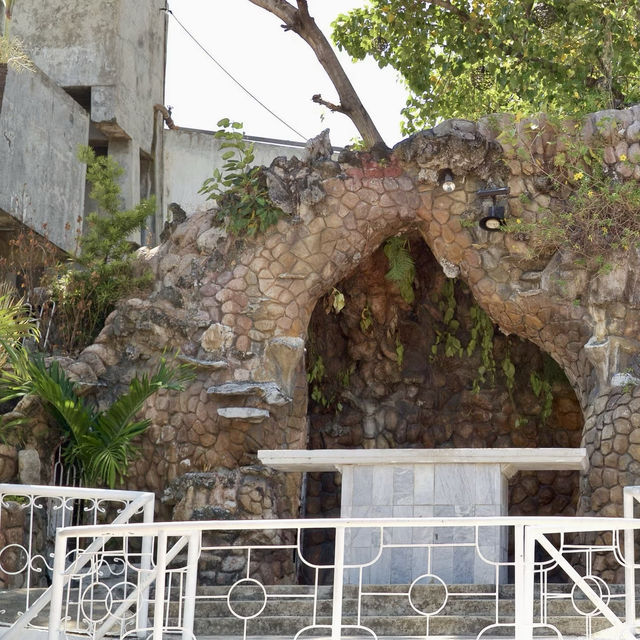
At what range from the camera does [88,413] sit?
1225 centimetres

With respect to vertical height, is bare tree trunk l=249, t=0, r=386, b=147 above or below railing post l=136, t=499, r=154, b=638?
above

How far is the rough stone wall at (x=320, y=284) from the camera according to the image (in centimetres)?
1261

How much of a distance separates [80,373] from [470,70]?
7274mm

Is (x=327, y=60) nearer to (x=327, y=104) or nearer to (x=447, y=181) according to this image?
(x=327, y=104)

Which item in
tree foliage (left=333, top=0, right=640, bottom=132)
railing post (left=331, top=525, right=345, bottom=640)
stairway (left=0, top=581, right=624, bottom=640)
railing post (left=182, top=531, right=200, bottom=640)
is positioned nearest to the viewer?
railing post (left=331, top=525, right=345, bottom=640)

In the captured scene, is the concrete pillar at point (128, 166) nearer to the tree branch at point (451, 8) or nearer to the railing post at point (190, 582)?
the tree branch at point (451, 8)

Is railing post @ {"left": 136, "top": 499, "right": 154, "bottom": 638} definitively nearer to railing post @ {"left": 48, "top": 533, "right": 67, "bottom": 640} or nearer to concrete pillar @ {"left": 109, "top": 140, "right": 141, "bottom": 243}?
railing post @ {"left": 48, "top": 533, "right": 67, "bottom": 640}

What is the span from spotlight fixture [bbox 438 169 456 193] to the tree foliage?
1680mm

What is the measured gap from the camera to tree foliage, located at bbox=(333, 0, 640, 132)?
49.2 feet

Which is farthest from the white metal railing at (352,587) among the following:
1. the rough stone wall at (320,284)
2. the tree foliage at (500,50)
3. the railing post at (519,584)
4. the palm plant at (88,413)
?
the tree foliage at (500,50)

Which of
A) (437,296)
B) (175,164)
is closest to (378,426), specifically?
(437,296)

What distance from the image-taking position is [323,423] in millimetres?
14734

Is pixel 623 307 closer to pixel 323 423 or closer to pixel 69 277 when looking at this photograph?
pixel 323 423

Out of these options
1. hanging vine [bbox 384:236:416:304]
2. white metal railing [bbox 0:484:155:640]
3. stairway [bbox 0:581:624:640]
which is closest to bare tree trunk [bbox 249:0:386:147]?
hanging vine [bbox 384:236:416:304]
